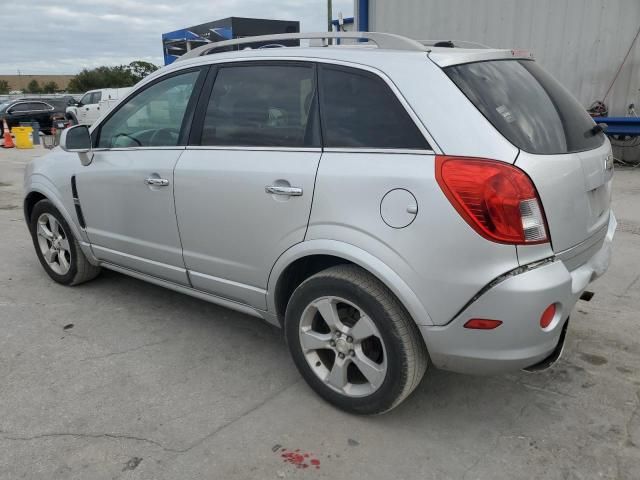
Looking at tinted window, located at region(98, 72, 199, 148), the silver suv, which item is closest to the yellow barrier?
tinted window, located at region(98, 72, 199, 148)

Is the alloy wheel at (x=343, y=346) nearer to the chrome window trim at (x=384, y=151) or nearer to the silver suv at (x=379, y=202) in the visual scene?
the silver suv at (x=379, y=202)

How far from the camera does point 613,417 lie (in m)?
2.66

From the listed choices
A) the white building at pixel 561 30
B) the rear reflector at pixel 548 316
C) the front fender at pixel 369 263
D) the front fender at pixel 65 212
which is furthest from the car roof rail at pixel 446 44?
the white building at pixel 561 30

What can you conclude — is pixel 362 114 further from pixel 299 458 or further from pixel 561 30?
pixel 561 30

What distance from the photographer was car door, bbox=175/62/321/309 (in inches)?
107

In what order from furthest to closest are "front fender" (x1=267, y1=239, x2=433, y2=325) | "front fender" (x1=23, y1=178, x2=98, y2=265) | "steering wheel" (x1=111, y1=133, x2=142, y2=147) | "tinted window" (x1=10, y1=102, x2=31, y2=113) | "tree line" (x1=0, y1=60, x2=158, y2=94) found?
"tree line" (x1=0, y1=60, x2=158, y2=94), "tinted window" (x1=10, y1=102, x2=31, y2=113), "front fender" (x1=23, y1=178, x2=98, y2=265), "steering wheel" (x1=111, y1=133, x2=142, y2=147), "front fender" (x1=267, y1=239, x2=433, y2=325)

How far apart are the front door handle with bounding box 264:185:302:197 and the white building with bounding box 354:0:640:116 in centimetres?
861

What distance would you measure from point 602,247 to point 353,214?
1.37m

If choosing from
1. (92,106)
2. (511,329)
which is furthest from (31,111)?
(511,329)

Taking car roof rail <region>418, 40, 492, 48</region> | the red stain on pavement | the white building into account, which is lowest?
the red stain on pavement

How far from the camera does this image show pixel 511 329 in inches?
87.0

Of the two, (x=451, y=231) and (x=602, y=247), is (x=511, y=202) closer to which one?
(x=451, y=231)

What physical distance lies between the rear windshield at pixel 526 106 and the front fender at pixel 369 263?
76cm

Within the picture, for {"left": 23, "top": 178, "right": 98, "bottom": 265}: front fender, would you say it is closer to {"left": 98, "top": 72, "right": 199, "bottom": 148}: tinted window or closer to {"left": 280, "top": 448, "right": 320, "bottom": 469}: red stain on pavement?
{"left": 98, "top": 72, "right": 199, "bottom": 148}: tinted window
